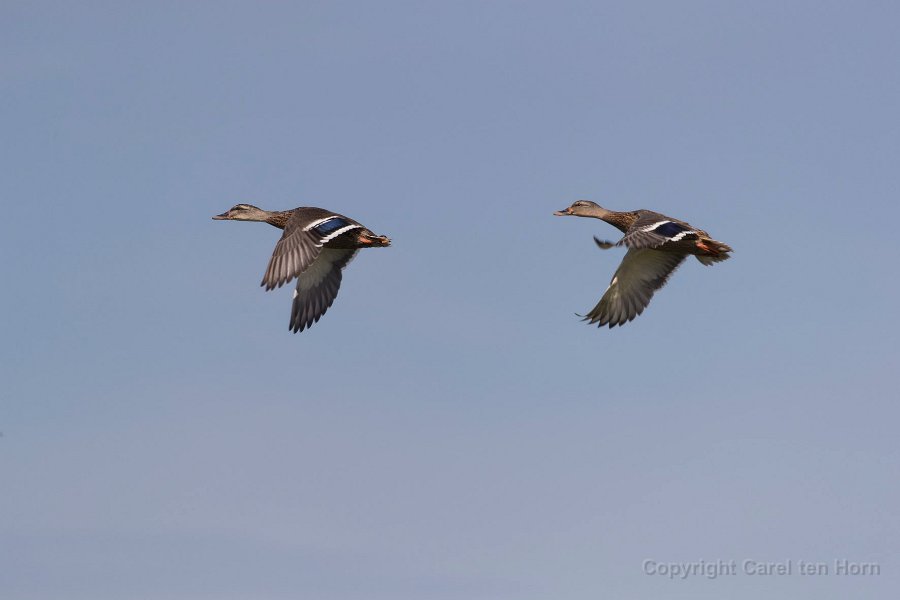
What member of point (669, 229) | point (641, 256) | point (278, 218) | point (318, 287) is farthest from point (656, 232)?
point (278, 218)

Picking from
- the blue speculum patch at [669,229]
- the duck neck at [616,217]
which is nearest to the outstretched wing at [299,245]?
the duck neck at [616,217]

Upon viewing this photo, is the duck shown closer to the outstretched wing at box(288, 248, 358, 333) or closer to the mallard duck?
the outstretched wing at box(288, 248, 358, 333)

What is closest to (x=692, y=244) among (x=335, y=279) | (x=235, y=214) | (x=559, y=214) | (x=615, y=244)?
(x=615, y=244)

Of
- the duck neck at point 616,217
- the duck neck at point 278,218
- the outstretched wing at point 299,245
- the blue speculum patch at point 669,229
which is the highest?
the duck neck at point 616,217

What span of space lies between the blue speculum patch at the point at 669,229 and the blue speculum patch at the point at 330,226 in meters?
7.24

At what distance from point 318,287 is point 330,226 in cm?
266

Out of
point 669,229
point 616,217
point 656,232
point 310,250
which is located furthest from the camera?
point 616,217

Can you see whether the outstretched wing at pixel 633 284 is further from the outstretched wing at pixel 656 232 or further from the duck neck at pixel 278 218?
the duck neck at pixel 278 218

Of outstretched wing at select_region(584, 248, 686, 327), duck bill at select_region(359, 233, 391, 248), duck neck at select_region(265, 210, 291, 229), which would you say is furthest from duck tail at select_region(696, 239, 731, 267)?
duck neck at select_region(265, 210, 291, 229)

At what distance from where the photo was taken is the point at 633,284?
1521 inches

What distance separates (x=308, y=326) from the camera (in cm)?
3788

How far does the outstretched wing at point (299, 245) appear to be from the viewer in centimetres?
3388

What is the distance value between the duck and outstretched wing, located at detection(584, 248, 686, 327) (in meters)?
6.01

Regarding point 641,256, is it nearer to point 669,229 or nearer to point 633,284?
point 633,284
